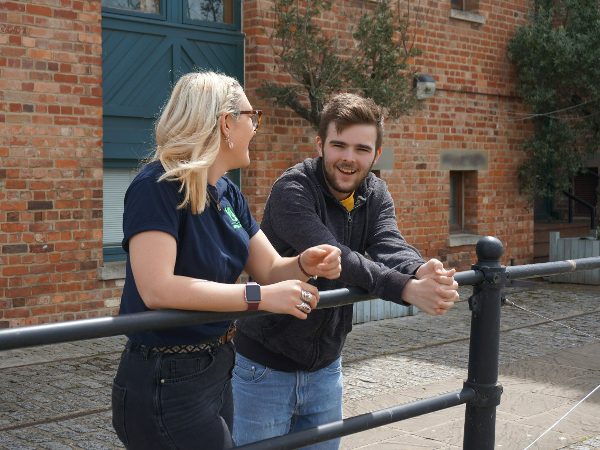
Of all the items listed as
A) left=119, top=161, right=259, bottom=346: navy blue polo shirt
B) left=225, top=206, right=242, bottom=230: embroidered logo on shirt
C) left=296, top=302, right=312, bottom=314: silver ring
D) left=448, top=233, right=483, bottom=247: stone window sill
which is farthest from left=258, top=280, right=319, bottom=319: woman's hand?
Answer: left=448, top=233, right=483, bottom=247: stone window sill

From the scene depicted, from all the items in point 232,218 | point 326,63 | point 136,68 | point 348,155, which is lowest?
point 232,218

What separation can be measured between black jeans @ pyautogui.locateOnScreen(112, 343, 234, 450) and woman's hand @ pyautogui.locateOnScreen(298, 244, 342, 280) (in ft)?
1.32

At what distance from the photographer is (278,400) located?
3066 mm

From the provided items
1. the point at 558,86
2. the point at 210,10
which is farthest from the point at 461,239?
the point at 210,10

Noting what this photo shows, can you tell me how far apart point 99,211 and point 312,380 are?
5.41m

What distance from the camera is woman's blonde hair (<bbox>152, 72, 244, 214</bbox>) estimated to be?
2370 millimetres

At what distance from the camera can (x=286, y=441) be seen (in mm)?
A: 2330

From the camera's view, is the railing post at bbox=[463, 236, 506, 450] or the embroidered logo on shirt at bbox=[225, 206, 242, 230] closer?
the embroidered logo on shirt at bbox=[225, 206, 242, 230]

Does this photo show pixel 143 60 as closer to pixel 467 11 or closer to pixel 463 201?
pixel 467 11

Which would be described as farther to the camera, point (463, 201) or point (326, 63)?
point (463, 201)

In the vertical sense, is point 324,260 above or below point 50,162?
below

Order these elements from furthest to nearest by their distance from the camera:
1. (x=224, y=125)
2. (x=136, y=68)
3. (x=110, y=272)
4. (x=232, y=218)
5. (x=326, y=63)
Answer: (x=326, y=63), (x=136, y=68), (x=110, y=272), (x=232, y=218), (x=224, y=125)

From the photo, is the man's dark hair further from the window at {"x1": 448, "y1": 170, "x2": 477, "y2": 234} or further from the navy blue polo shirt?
the window at {"x1": 448, "y1": 170, "x2": 477, "y2": 234}

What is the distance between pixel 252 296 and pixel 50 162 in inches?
230
